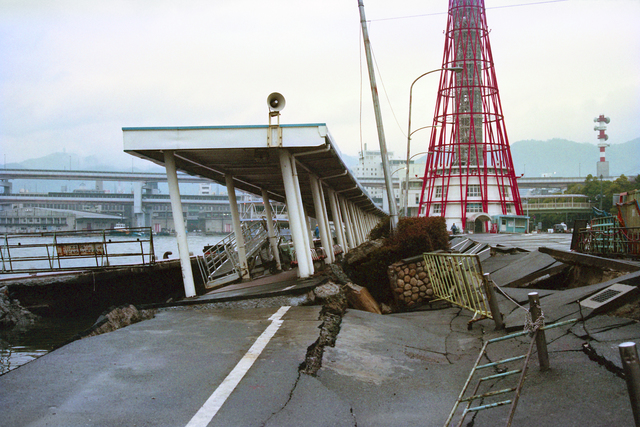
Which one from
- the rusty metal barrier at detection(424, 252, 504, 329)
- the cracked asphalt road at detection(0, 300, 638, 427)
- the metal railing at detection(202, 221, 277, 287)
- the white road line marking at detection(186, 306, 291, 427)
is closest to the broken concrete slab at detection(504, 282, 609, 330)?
the rusty metal barrier at detection(424, 252, 504, 329)

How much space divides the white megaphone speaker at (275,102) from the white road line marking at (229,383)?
234 inches

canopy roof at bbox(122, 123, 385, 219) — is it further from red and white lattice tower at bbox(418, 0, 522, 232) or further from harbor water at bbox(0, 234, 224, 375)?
Answer: red and white lattice tower at bbox(418, 0, 522, 232)

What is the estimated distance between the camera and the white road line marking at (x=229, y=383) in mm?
4422

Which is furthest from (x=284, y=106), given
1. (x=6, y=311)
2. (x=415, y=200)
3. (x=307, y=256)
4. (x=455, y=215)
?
(x=415, y=200)

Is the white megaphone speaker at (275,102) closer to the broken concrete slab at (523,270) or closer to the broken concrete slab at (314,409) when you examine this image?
the broken concrete slab at (523,270)

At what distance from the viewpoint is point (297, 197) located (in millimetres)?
14102

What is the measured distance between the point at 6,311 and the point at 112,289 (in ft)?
11.2

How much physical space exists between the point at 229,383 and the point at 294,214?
8.32 m

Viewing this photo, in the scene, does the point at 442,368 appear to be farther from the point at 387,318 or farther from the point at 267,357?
the point at 387,318

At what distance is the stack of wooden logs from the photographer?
42.1 feet

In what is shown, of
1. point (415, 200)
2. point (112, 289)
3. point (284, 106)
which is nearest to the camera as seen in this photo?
point (284, 106)

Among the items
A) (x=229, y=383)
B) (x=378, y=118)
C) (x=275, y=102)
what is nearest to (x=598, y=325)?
(x=229, y=383)

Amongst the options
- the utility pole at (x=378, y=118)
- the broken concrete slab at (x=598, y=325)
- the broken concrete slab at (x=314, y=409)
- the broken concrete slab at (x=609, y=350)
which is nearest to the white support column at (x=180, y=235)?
the utility pole at (x=378, y=118)

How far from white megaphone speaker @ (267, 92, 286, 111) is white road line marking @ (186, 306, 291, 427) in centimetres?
594
